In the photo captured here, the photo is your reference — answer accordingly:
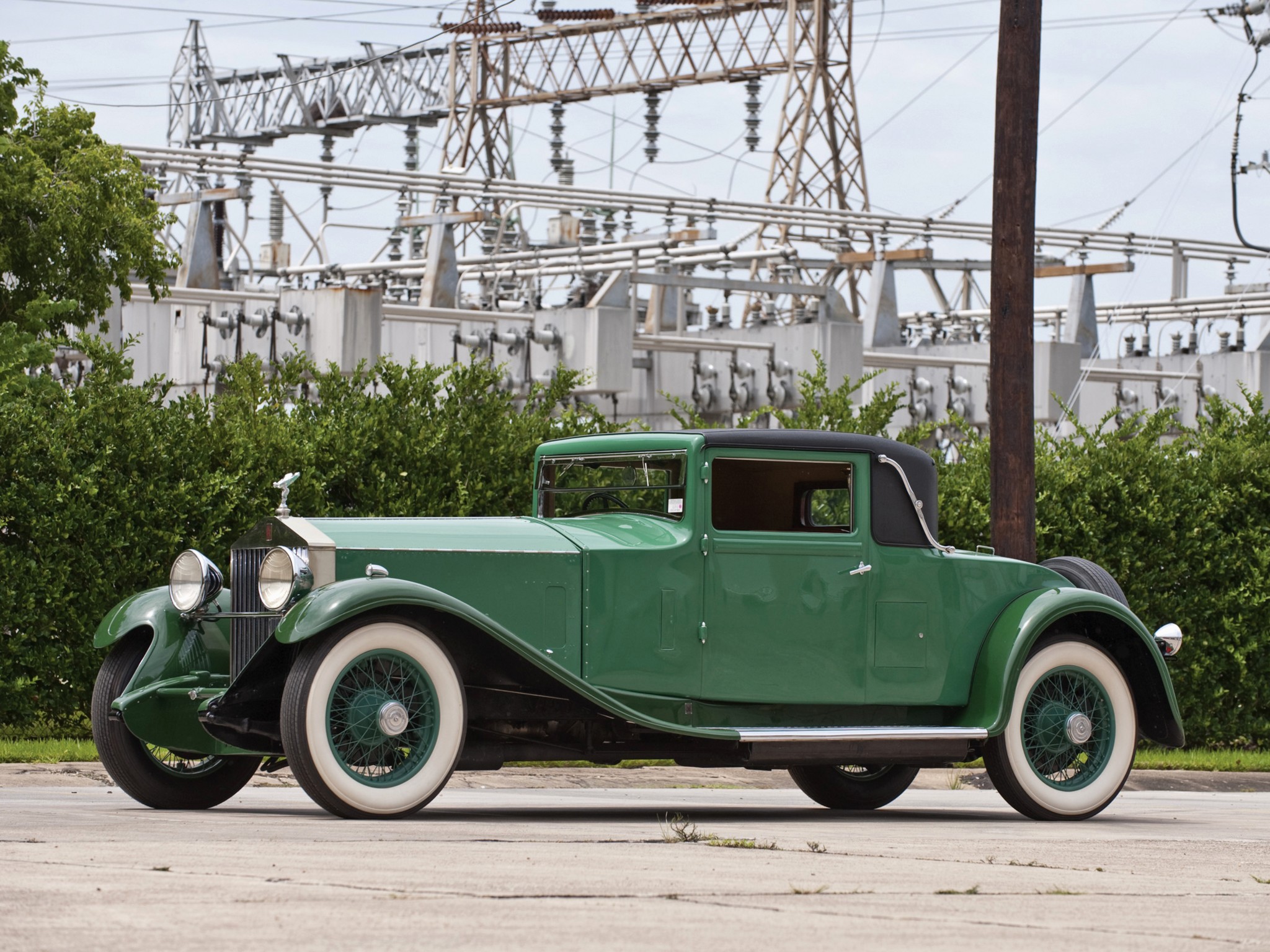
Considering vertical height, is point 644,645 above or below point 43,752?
above

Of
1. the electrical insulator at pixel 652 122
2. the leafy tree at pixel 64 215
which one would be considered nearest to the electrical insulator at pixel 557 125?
the electrical insulator at pixel 652 122

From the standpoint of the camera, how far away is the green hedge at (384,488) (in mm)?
11875

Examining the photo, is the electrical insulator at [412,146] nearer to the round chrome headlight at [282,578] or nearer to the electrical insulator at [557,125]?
the electrical insulator at [557,125]

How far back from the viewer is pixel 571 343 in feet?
73.0

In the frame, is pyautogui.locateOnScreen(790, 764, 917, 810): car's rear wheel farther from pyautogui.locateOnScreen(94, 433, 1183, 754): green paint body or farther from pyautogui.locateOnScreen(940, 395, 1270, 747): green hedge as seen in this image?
pyautogui.locateOnScreen(940, 395, 1270, 747): green hedge

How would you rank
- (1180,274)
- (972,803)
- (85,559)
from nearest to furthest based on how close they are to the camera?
(972,803) → (85,559) → (1180,274)

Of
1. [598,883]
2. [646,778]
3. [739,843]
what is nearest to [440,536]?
[739,843]

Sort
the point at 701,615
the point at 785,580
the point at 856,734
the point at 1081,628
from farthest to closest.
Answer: the point at 1081,628 < the point at 785,580 < the point at 856,734 < the point at 701,615

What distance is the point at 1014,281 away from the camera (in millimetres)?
12789

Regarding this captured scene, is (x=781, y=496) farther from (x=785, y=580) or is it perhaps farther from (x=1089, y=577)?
(x=1089, y=577)

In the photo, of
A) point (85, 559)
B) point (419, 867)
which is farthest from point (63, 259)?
point (419, 867)

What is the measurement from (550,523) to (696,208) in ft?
66.5

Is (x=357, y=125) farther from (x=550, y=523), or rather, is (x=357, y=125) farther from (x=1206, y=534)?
(x=550, y=523)

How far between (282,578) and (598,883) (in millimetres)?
3130
